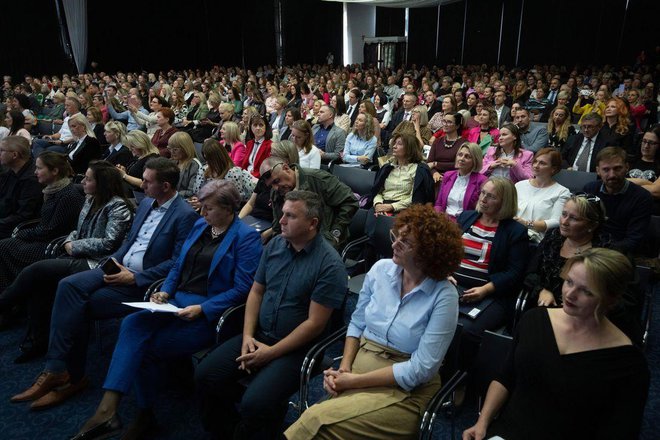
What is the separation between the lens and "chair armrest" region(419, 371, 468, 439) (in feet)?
5.66


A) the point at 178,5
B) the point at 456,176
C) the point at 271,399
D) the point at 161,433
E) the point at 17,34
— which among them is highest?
the point at 178,5

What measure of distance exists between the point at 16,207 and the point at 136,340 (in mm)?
2174

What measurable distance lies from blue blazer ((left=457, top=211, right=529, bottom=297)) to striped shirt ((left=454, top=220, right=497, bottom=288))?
0.15 ft

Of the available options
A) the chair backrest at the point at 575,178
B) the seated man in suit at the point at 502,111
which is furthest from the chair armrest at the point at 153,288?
the seated man in suit at the point at 502,111

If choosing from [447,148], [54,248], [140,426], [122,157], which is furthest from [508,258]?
[122,157]

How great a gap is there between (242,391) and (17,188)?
2762mm

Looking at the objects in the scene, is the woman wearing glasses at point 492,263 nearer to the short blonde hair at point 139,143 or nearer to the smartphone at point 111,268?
the smartphone at point 111,268

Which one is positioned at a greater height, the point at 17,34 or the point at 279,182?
the point at 17,34

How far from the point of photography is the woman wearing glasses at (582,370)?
5.04ft

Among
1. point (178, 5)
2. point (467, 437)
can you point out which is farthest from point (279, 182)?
point (178, 5)

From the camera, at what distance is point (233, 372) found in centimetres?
221

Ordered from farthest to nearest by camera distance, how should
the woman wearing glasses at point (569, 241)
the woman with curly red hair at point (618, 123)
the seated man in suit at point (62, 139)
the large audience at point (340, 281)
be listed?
1. the seated man in suit at point (62, 139)
2. the woman with curly red hair at point (618, 123)
3. the woman wearing glasses at point (569, 241)
4. the large audience at point (340, 281)

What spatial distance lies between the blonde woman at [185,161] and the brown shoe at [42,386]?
198cm

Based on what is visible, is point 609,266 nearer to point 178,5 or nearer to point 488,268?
point 488,268
